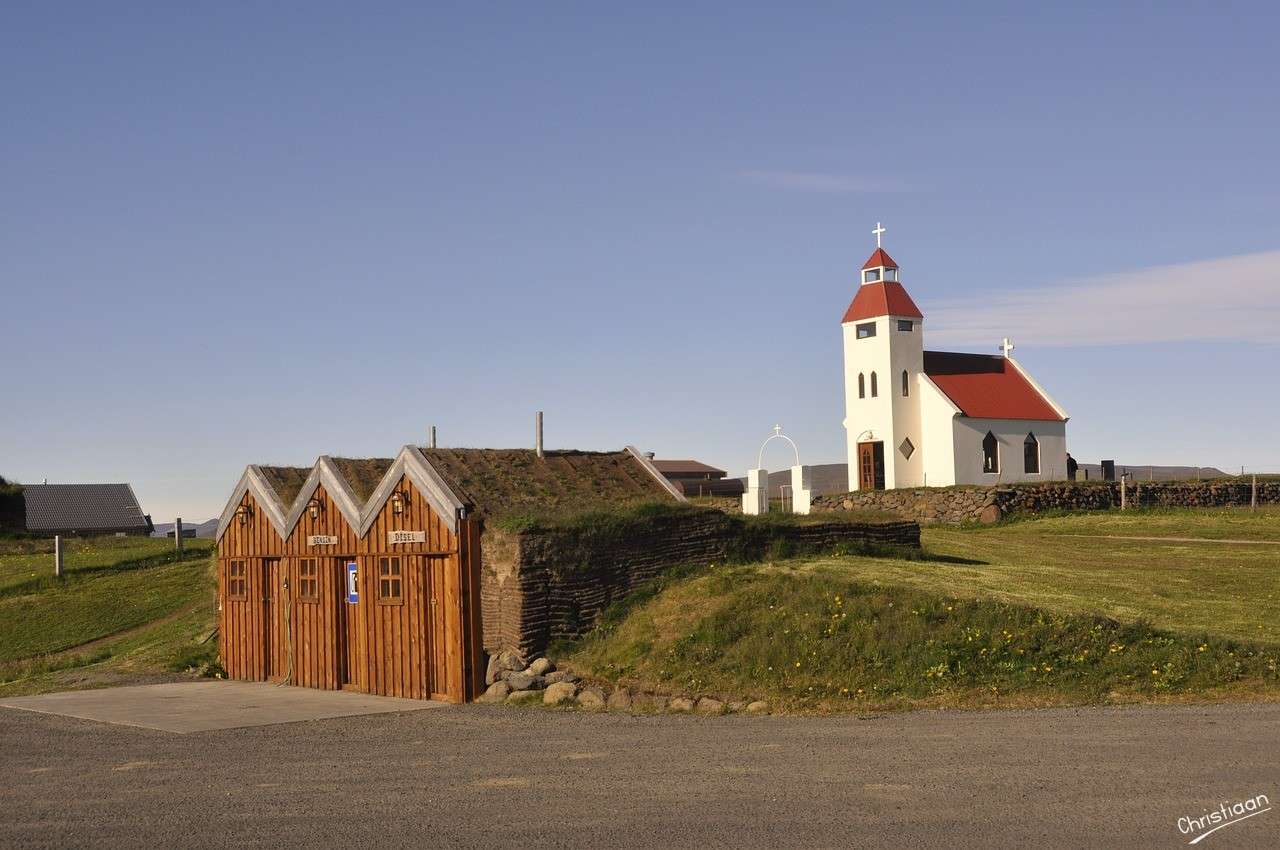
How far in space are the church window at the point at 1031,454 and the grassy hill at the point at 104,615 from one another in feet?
113

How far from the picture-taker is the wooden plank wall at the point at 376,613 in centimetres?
2175

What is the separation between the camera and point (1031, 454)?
5947 cm

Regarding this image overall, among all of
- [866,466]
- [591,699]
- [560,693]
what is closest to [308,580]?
[560,693]

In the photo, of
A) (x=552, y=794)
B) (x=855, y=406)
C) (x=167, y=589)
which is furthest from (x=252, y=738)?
(x=855, y=406)

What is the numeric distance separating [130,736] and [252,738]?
187 centimetres

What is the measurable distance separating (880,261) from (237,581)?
37007 millimetres

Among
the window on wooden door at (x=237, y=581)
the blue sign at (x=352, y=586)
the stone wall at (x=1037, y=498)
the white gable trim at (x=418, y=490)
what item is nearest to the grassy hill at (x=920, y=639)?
the white gable trim at (x=418, y=490)

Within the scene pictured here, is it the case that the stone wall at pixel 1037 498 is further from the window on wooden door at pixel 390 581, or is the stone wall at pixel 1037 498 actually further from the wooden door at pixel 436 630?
the wooden door at pixel 436 630

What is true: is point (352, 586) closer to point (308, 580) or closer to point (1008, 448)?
point (308, 580)

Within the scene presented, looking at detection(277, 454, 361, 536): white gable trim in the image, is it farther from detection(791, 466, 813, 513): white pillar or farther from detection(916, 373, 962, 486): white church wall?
detection(916, 373, 962, 486): white church wall

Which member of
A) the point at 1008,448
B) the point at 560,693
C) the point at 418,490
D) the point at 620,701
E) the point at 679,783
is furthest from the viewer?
the point at 1008,448

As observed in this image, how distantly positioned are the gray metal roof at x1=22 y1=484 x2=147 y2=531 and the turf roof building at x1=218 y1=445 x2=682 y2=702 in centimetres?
6933

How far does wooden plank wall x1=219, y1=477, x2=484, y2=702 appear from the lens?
71.4 feet

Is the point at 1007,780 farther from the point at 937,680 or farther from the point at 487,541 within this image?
the point at 487,541
